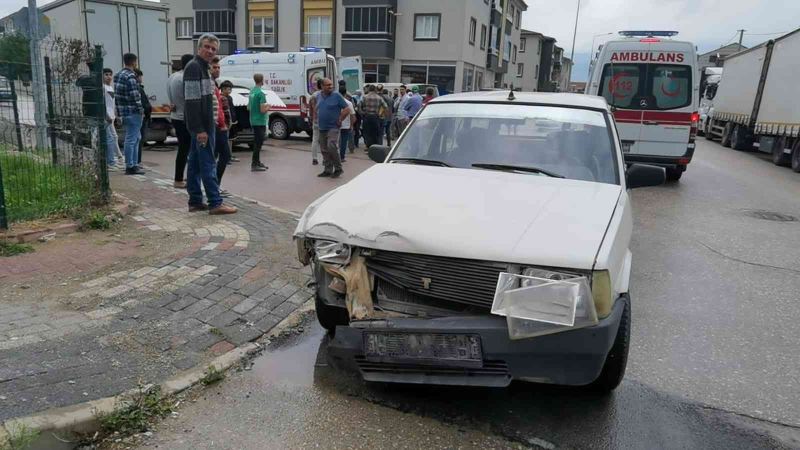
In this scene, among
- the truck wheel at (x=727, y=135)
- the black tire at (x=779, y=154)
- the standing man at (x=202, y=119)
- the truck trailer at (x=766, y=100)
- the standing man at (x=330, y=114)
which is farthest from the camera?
the truck wheel at (x=727, y=135)

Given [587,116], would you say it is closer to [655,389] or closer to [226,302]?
[655,389]

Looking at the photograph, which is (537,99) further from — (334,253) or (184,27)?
(184,27)

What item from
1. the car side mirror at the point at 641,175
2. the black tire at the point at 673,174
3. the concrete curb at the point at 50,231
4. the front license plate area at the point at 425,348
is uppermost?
the car side mirror at the point at 641,175

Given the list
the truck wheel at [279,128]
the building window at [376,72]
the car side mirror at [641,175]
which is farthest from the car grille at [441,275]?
the building window at [376,72]

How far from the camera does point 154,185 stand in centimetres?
862

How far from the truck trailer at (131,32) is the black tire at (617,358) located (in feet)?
40.6

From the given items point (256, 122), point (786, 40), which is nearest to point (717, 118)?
point (786, 40)

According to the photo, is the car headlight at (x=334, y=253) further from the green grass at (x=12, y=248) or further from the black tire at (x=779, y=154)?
the black tire at (x=779, y=154)

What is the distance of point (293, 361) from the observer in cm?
375

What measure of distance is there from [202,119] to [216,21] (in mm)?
39838

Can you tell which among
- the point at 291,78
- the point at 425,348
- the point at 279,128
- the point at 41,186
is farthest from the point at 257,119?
the point at 425,348

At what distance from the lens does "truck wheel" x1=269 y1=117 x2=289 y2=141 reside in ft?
59.3

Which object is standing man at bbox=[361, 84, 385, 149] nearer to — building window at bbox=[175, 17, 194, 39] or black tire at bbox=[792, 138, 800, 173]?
black tire at bbox=[792, 138, 800, 173]

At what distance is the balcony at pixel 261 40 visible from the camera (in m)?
40.9
